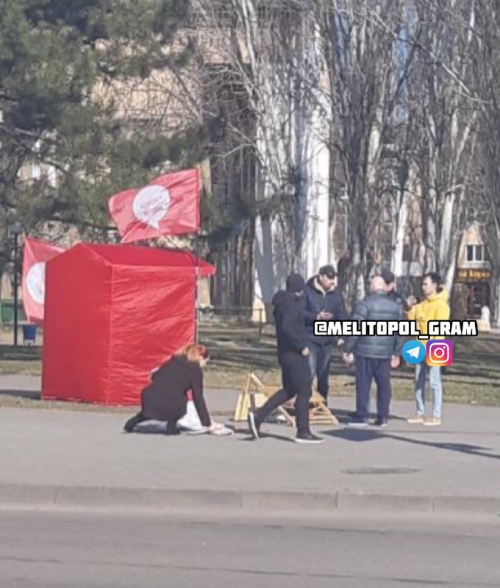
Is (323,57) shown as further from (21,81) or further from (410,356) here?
(410,356)

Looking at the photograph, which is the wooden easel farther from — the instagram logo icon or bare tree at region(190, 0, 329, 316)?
bare tree at region(190, 0, 329, 316)

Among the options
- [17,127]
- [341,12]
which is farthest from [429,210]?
[17,127]

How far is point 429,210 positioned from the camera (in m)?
44.3

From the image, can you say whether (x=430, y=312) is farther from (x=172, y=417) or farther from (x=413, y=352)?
(x=172, y=417)

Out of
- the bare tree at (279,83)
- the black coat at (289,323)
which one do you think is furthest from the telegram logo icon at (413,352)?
the bare tree at (279,83)

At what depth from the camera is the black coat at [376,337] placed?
1545cm

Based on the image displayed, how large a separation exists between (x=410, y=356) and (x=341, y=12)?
19847mm

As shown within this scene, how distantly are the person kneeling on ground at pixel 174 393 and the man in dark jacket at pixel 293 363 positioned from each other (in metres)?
0.77

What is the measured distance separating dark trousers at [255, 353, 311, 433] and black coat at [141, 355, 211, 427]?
35.3 inches

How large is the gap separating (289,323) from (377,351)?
5.38 feet

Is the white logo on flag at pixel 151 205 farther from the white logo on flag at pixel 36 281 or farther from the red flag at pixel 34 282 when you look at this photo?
the white logo on flag at pixel 36 281

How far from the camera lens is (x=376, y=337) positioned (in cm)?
1543

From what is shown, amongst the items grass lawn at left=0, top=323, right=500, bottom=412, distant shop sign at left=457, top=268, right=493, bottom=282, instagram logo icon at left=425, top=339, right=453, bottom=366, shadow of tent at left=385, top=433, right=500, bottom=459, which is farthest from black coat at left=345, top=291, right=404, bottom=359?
distant shop sign at left=457, top=268, right=493, bottom=282

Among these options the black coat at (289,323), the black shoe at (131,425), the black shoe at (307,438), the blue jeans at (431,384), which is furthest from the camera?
the blue jeans at (431,384)
